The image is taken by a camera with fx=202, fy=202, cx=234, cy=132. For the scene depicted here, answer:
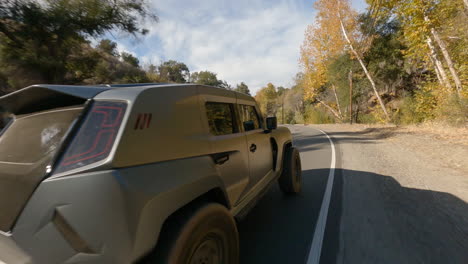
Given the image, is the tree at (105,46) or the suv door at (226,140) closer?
the suv door at (226,140)

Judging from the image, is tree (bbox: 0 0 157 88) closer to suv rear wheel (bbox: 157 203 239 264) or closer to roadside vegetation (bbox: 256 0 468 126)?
suv rear wheel (bbox: 157 203 239 264)

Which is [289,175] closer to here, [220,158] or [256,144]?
[256,144]

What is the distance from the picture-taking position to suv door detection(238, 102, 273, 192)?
249cm

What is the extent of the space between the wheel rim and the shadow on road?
82 cm

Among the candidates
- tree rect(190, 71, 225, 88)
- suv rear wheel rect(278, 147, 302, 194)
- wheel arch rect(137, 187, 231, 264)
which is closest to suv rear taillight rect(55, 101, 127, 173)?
wheel arch rect(137, 187, 231, 264)

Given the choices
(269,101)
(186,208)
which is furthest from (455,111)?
(269,101)

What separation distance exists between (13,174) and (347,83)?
26.8 metres

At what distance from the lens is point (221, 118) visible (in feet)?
7.08

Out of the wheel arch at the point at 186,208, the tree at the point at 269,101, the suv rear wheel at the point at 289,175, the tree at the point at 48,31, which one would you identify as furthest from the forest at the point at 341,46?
the tree at the point at 269,101

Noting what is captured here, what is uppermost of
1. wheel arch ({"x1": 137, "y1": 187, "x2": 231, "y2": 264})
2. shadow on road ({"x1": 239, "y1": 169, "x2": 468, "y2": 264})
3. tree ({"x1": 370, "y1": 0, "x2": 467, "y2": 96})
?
→ tree ({"x1": 370, "y1": 0, "x2": 467, "y2": 96})

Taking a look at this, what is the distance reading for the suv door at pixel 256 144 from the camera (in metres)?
2.49

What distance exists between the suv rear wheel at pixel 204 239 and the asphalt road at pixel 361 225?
0.79 m

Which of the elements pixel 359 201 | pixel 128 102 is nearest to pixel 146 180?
pixel 128 102

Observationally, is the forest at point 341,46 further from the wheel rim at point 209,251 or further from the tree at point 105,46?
the wheel rim at point 209,251
